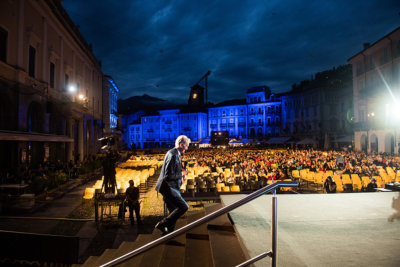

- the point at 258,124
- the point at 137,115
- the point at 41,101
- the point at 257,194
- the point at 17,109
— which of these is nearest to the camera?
the point at 257,194

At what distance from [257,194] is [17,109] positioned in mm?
18682

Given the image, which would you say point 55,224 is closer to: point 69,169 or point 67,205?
point 67,205

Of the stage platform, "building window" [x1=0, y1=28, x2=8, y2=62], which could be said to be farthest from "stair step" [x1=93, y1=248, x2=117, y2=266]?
"building window" [x1=0, y1=28, x2=8, y2=62]

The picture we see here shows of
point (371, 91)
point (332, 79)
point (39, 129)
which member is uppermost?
point (332, 79)

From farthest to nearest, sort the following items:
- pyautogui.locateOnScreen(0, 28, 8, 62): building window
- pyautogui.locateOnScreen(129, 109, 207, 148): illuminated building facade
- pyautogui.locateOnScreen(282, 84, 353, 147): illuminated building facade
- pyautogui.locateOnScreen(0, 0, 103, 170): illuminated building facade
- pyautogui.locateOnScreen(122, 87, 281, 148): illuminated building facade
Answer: pyautogui.locateOnScreen(129, 109, 207, 148): illuminated building facade → pyautogui.locateOnScreen(122, 87, 281, 148): illuminated building facade → pyautogui.locateOnScreen(282, 84, 353, 147): illuminated building facade → pyautogui.locateOnScreen(0, 0, 103, 170): illuminated building facade → pyautogui.locateOnScreen(0, 28, 8, 62): building window

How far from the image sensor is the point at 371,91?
112ft

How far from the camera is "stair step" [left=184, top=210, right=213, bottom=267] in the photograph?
3.30 metres

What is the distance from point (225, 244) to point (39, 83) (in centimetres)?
2101

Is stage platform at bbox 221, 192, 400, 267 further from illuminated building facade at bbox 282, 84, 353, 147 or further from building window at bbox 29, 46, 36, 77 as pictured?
illuminated building facade at bbox 282, 84, 353, 147

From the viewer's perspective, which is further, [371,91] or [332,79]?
[332,79]

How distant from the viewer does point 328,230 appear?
373 cm

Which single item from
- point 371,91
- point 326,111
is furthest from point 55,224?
point 326,111

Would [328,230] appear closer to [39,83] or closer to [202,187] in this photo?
[202,187]

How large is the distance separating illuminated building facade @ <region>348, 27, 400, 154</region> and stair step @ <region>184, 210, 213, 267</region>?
111 feet
